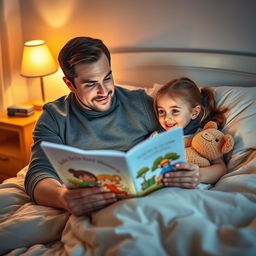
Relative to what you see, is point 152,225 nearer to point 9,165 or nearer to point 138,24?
point 138,24

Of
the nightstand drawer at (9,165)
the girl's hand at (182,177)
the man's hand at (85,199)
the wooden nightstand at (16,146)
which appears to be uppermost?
the girl's hand at (182,177)

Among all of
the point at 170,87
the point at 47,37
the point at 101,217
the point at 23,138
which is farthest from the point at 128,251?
the point at 47,37

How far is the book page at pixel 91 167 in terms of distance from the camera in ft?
3.18

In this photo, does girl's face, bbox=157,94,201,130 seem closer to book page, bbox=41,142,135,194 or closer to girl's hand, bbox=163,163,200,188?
girl's hand, bbox=163,163,200,188

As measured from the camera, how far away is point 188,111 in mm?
1453

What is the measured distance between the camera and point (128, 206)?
1.04m

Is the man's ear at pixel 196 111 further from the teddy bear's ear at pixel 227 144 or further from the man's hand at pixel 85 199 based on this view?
the man's hand at pixel 85 199

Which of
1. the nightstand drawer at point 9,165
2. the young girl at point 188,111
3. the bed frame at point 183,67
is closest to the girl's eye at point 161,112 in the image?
the young girl at point 188,111

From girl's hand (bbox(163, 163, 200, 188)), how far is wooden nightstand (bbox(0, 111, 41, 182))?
132 cm

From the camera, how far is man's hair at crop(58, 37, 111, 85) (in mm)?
1399

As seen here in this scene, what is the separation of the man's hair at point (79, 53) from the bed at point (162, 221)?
0.53 meters

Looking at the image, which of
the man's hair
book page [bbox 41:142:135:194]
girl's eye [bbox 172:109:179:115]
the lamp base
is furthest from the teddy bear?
the lamp base

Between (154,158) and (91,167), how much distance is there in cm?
18

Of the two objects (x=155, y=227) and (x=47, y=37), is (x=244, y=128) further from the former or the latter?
(x=47, y=37)
